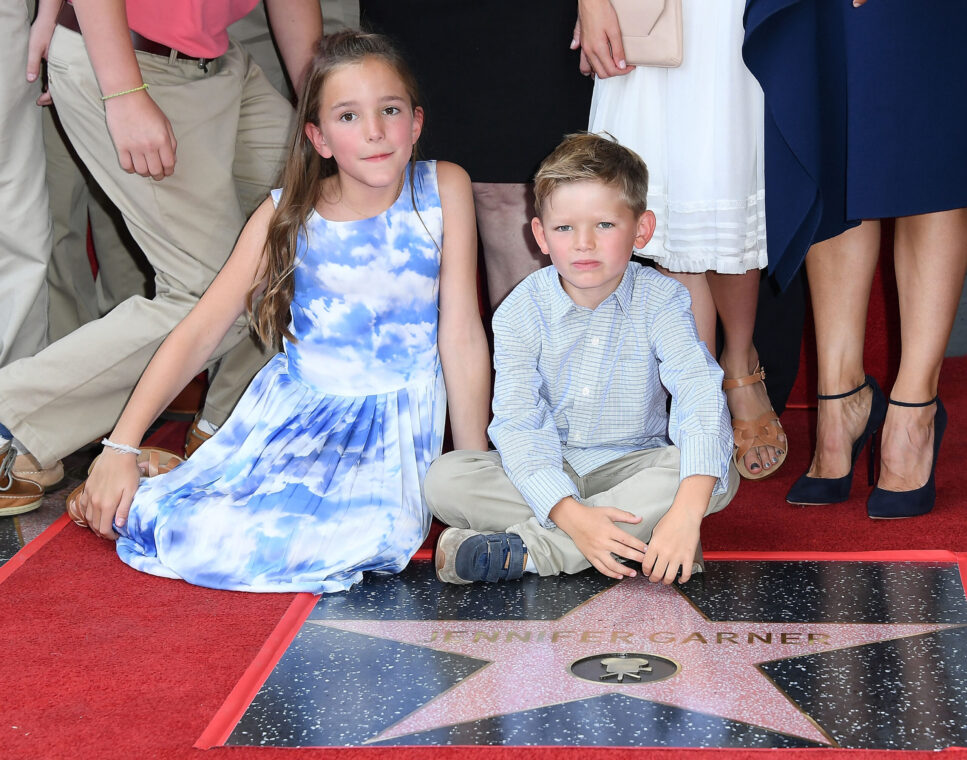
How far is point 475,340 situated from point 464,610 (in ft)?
1.80

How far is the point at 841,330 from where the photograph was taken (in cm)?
194

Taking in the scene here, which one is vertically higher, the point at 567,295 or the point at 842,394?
the point at 567,295

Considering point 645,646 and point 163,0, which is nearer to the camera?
point 645,646

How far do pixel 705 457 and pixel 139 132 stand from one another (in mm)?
1081

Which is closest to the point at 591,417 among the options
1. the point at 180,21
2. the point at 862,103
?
the point at 862,103

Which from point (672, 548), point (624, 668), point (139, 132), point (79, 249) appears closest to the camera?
point (624, 668)

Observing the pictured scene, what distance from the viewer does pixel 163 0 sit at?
1.94m

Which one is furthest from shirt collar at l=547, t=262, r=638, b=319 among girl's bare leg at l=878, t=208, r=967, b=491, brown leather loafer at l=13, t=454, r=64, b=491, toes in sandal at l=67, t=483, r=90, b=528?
brown leather loafer at l=13, t=454, r=64, b=491

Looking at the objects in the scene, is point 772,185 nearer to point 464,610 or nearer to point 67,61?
point 464,610

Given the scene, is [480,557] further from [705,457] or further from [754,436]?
[754,436]

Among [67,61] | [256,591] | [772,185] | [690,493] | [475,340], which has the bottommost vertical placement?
[256,591]

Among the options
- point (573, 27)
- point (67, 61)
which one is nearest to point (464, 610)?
point (573, 27)

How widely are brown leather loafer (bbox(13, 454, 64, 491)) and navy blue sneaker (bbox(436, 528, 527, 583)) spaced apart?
33.8 inches

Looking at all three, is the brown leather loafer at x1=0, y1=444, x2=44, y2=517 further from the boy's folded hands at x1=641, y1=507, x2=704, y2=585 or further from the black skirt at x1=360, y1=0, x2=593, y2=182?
the boy's folded hands at x1=641, y1=507, x2=704, y2=585
